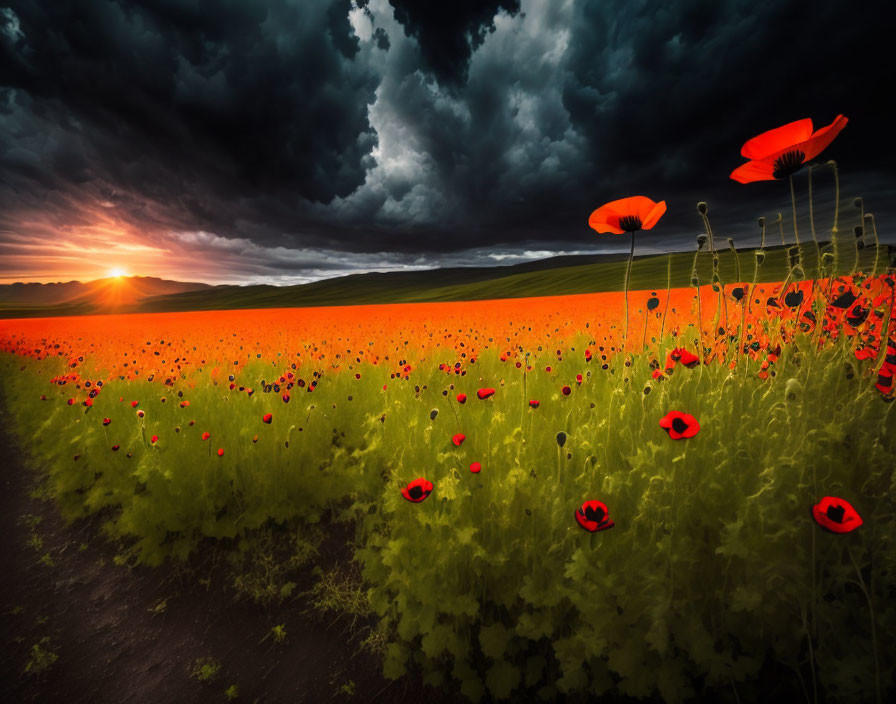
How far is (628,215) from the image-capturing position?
2.54 m

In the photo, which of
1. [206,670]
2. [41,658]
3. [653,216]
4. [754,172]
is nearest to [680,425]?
[653,216]

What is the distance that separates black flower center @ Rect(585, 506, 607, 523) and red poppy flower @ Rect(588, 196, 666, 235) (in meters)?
1.80

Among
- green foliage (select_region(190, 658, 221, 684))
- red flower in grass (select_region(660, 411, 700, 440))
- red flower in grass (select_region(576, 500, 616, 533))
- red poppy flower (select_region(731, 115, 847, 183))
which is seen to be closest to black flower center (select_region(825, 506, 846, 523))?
red flower in grass (select_region(660, 411, 700, 440))

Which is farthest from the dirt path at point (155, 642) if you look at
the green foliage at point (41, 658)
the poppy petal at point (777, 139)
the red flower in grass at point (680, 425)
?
the poppy petal at point (777, 139)

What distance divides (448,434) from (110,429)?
395cm

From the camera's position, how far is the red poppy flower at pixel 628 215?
2.45 metres

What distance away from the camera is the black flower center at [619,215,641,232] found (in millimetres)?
2566

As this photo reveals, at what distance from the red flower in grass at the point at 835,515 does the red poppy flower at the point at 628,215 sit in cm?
170

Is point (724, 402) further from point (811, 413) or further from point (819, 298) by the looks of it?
point (819, 298)

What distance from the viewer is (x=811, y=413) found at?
220cm

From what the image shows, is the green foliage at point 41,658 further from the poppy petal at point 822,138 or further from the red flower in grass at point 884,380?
the poppy petal at point 822,138

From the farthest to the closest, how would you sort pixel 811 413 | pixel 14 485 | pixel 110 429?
pixel 14 485, pixel 110 429, pixel 811 413

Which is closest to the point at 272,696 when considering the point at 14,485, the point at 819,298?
the point at 819,298

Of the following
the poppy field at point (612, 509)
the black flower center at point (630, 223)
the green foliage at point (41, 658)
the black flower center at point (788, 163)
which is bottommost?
the green foliage at point (41, 658)
